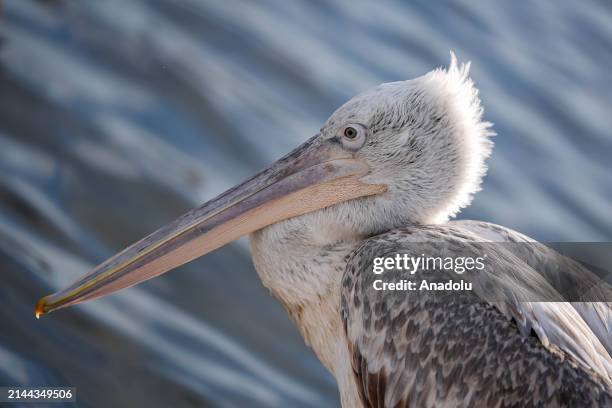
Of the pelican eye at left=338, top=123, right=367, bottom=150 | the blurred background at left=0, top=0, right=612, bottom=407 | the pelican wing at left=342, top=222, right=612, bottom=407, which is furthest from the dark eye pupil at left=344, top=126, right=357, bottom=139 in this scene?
the blurred background at left=0, top=0, right=612, bottom=407

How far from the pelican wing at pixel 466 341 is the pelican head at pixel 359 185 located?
0.55ft

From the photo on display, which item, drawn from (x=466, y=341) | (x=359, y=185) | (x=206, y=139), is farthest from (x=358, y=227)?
(x=206, y=139)

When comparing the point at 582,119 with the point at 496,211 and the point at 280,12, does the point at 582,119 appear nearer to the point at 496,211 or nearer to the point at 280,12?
the point at 496,211

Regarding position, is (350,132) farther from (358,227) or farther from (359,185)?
(358,227)

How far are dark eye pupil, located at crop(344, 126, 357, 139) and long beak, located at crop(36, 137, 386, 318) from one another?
0.06 m

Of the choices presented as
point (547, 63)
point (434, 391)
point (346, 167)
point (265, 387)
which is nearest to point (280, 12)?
point (547, 63)

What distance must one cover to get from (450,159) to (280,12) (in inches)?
174

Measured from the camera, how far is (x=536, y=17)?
800 cm

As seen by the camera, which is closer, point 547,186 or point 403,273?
point 403,273

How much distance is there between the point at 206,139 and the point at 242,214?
2920 mm

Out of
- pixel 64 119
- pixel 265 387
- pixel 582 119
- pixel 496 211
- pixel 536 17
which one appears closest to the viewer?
pixel 265 387

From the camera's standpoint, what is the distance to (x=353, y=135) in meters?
3.25


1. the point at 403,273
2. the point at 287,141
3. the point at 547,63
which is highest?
the point at 547,63

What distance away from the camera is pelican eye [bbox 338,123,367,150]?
10.6 feet
